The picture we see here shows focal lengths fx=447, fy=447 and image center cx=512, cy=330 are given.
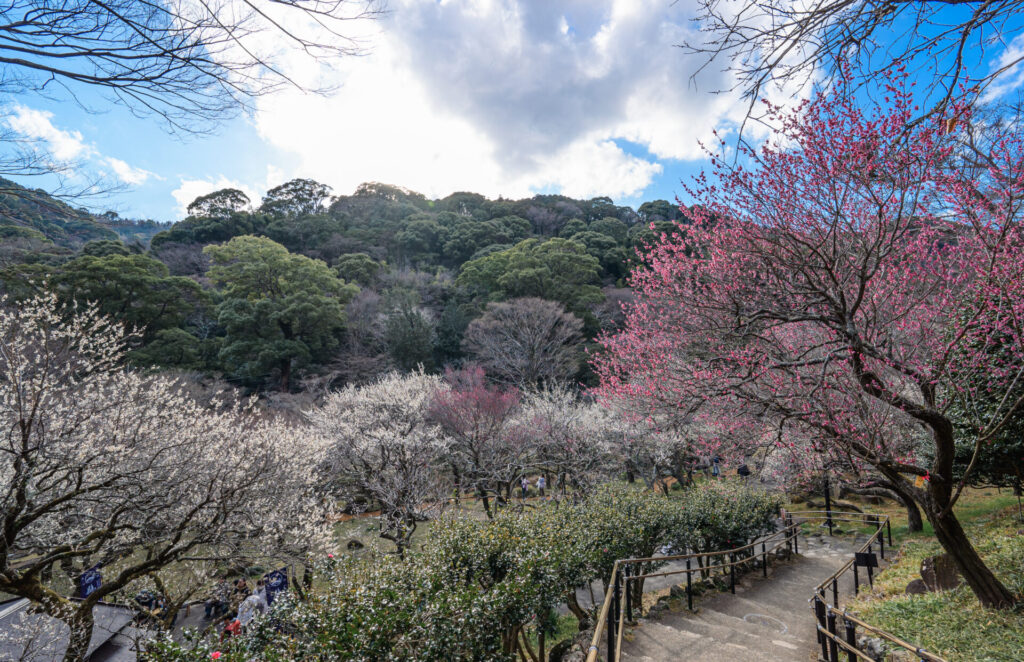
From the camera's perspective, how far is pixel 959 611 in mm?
4938

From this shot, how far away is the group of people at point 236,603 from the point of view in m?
7.70

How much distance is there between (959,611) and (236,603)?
1127 cm

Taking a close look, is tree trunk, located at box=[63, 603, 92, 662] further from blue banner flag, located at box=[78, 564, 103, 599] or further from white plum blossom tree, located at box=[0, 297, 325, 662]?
blue banner flag, located at box=[78, 564, 103, 599]

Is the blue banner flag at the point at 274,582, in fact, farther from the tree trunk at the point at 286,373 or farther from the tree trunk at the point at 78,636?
Result: the tree trunk at the point at 286,373

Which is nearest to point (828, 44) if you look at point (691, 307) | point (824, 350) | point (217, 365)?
point (691, 307)

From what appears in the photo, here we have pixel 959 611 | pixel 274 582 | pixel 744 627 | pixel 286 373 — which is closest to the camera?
pixel 959 611

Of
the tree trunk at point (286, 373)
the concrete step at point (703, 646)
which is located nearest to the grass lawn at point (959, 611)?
the concrete step at point (703, 646)

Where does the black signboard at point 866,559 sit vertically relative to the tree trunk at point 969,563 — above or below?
below

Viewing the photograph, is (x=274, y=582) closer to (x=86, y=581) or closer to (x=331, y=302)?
(x=86, y=581)

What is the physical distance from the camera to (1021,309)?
472cm

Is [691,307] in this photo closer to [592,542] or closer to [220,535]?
[592,542]

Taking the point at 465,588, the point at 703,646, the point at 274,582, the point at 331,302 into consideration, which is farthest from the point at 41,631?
the point at 331,302

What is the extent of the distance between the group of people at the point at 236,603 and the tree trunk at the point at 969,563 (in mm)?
9019

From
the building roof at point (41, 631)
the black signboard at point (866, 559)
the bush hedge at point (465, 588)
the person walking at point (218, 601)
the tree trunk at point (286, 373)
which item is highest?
the tree trunk at point (286, 373)
